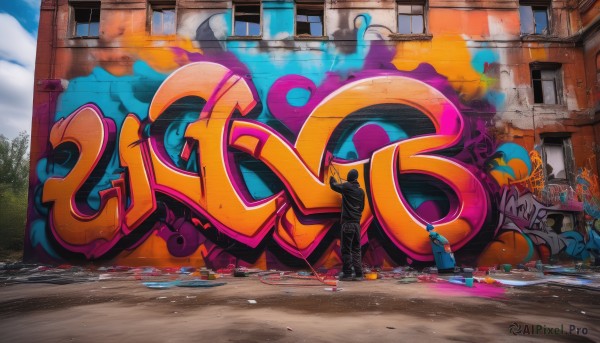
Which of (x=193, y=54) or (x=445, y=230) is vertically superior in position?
(x=193, y=54)

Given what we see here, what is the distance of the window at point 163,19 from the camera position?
31.4 feet

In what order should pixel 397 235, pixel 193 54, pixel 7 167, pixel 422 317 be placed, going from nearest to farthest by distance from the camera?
pixel 422 317 → pixel 397 235 → pixel 193 54 → pixel 7 167

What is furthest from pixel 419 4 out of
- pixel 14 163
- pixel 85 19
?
pixel 14 163

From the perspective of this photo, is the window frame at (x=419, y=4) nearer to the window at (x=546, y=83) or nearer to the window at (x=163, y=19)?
the window at (x=546, y=83)

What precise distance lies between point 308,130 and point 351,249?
3.38 meters

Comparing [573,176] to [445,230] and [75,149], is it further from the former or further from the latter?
[75,149]

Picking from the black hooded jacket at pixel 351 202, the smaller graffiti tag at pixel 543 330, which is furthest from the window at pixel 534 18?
the smaller graffiti tag at pixel 543 330

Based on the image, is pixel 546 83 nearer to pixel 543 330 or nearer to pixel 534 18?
pixel 534 18

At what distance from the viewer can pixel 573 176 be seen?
356 inches

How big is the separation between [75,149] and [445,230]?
9.81 metres

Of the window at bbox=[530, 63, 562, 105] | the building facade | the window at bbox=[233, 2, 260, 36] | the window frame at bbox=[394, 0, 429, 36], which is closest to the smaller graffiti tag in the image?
the building facade

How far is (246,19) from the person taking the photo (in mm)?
9703

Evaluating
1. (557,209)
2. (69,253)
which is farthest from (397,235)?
(69,253)

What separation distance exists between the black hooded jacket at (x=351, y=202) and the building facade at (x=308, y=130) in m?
1.35
